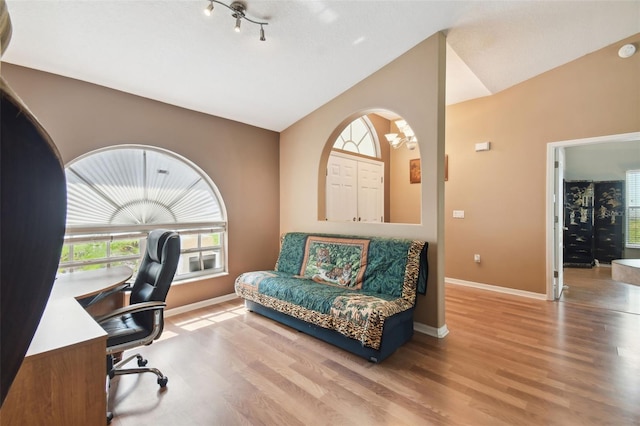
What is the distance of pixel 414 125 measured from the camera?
3.04 metres

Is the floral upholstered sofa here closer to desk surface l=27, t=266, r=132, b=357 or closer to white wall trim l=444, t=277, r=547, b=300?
desk surface l=27, t=266, r=132, b=357

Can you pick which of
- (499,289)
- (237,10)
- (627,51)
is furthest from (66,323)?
(627,51)

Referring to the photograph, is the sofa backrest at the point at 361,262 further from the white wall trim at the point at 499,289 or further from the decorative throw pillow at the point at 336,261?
the white wall trim at the point at 499,289

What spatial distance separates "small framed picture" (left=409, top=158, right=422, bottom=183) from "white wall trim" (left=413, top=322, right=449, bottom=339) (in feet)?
10.2

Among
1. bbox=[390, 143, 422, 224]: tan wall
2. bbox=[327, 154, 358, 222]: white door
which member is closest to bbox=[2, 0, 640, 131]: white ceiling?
bbox=[327, 154, 358, 222]: white door

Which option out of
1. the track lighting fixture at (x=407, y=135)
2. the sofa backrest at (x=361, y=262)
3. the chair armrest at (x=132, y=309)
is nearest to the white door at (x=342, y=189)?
the track lighting fixture at (x=407, y=135)

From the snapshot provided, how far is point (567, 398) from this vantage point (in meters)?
1.90

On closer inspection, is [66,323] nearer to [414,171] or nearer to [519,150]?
[519,150]

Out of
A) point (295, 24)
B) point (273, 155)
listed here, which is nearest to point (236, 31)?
point (295, 24)

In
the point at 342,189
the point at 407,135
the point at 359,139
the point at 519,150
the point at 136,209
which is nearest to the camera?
the point at 136,209

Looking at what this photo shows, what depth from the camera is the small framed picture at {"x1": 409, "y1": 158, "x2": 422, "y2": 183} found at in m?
5.44

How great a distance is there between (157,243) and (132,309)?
0.51 metres

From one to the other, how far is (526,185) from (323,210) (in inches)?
109

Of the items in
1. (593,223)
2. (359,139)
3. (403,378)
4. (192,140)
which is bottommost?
(403,378)
